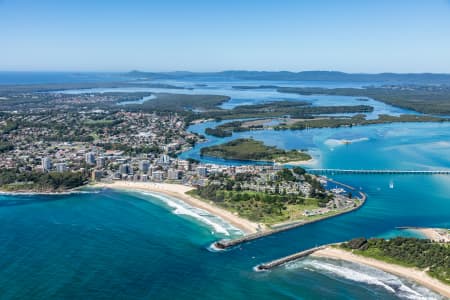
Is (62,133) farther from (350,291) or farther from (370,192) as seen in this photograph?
(350,291)

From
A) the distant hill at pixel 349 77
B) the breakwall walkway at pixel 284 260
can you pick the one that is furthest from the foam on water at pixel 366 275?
the distant hill at pixel 349 77

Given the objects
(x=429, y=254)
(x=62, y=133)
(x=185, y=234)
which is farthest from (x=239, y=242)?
(x=62, y=133)

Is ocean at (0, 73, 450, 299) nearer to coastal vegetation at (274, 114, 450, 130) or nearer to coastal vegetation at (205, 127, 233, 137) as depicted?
coastal vegetation at (205, 127, 233, 137)

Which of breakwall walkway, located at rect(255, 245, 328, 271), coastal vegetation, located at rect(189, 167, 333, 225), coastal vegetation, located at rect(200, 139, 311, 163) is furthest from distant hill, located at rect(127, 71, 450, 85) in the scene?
breakwall walkway, located at rect(255, 245, 328, 271)

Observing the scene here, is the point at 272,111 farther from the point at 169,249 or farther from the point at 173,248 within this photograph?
the point at 169,249

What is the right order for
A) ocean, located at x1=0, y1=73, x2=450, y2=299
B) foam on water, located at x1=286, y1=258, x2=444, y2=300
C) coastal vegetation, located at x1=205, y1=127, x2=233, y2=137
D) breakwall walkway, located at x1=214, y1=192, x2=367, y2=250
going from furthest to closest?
coastal vegetation, located at x1=205, y1=127, x2=233, y2=137 < breakwall walkway, located at x1=214, y1=192, x2=367, y2=250 < ocean, located at x1=0, y1=73, x2=450, y2=299 < foam on water, located at x1=286, y1=258, x2=444, y2=300

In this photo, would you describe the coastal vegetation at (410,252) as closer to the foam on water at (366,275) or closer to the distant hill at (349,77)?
the foam on water at (366,275)

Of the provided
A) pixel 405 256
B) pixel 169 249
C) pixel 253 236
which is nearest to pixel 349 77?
pixel 253 236
